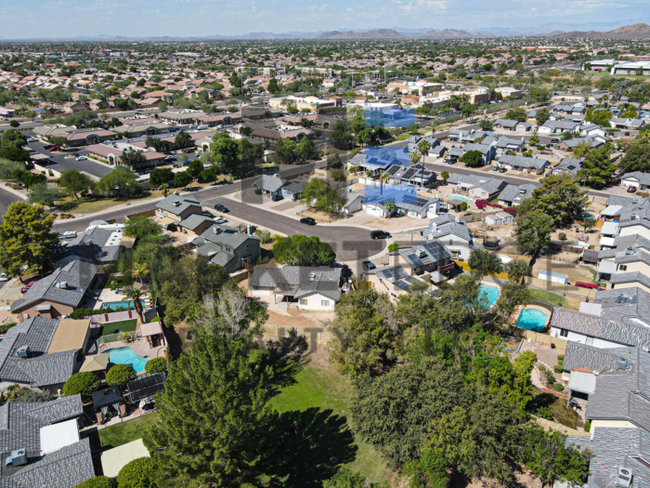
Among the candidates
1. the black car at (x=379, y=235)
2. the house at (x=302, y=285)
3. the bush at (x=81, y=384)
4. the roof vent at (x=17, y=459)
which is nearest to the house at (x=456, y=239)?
the black car at (x=379, y=235)

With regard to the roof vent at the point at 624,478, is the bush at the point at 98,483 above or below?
below

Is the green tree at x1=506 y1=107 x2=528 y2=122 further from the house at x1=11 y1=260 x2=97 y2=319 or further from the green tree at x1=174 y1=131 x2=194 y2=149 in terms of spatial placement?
the house at x1=11 y1=260 x2=97 y2=319

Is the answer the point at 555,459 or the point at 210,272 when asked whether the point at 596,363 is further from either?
the point at 210,272

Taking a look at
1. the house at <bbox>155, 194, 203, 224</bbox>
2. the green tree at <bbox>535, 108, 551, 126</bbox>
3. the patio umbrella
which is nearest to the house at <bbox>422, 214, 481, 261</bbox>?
the house at <bbox>155, 194, 203, 224</bbox>

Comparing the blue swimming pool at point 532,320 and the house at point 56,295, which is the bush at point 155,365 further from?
the blue swimming pool at point 532,320

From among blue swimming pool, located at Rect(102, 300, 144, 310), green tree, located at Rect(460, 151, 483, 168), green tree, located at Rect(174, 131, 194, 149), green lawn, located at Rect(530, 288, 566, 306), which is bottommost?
blue swimming pool, located at Rect(102, 300, 144, 310)

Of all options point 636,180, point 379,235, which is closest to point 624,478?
point 379,235

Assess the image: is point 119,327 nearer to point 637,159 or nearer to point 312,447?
point 312,447
